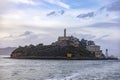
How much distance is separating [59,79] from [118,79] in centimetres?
859

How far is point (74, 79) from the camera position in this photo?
161 feet

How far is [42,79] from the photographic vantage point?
158 feet

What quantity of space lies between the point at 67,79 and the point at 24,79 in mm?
6372

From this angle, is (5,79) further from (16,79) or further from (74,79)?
(74,79)

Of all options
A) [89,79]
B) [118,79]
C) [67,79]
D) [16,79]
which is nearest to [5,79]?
[16,79]

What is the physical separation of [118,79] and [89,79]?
420 centimetres

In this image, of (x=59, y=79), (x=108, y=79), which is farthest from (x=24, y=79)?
(x=108, y=79)

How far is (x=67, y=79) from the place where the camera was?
4925cm

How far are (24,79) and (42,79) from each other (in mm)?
2588

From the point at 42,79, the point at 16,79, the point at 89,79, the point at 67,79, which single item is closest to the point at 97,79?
the point at 89,79

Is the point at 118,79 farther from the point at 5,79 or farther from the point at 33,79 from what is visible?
the point at 5,79

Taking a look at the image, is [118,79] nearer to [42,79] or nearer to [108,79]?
[108,79]

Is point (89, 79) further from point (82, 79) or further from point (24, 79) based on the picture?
point (24, 79)

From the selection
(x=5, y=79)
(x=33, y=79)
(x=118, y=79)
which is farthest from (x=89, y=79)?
(x=5, y=79)
